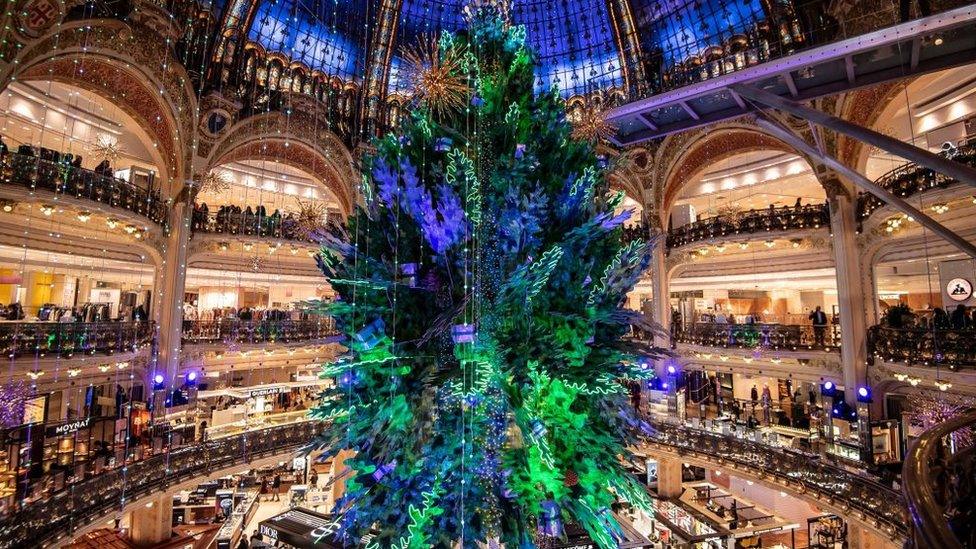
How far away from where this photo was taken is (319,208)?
2162 centimetres

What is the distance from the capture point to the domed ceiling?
16938 millimetres

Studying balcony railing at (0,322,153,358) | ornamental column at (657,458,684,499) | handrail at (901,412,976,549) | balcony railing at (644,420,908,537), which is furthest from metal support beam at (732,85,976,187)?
ornamental column at (657,458,684,499)

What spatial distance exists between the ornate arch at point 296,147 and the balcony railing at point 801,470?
1495cm

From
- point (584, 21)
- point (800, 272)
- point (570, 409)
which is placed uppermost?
point (584, 21)

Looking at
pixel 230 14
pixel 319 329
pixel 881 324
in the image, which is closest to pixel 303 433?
pixel 319 329

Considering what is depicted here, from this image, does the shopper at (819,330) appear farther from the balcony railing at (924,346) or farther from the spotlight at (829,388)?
the balcony railing at (924,346)

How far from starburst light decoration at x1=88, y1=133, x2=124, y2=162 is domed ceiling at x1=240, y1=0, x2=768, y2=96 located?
575cm

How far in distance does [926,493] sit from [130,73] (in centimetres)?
1710

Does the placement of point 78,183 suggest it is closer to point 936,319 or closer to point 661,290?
point 661,290

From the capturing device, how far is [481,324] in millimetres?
3035

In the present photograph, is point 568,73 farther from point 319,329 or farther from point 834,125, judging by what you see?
point 834,125

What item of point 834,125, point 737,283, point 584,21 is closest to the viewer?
point 834,125

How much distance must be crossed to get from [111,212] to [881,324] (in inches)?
835

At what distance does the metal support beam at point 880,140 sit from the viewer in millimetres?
2956
